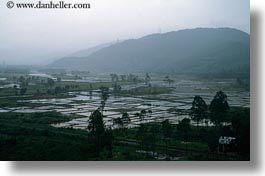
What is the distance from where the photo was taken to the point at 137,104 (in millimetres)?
5035

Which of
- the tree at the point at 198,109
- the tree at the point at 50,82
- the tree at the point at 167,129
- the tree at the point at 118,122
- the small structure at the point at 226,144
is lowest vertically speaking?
the small structure at the point at 226,144

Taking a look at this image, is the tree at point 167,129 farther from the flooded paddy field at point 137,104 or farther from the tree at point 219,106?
the tree at point 219,106

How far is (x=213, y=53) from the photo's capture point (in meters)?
5.35

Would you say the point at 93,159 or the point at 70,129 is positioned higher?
the point at 70,129

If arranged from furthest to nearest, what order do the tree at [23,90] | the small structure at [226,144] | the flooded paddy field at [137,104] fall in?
the tree at [23,90] < the flooded paddy field at [137,104] < the small structure at [226,144]

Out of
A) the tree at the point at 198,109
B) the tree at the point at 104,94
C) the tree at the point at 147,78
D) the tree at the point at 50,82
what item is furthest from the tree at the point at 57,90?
the tree at the point at 198,109

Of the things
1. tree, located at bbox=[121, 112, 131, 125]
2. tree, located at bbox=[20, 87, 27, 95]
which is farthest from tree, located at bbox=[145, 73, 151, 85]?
tree, located at bbox=[20, 87, 27, 95]

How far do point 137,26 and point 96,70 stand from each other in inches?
31.5

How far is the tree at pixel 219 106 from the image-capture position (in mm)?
4957

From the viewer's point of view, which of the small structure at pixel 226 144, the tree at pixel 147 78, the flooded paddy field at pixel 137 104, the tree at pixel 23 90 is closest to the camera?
the small structure at pixel 226 144

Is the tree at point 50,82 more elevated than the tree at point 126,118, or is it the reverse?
the tree at point 50,82

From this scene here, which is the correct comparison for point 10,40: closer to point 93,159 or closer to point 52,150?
point 52,150

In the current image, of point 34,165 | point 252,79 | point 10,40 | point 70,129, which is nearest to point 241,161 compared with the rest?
point 252,79

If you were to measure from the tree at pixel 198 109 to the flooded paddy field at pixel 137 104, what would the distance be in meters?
0.05
